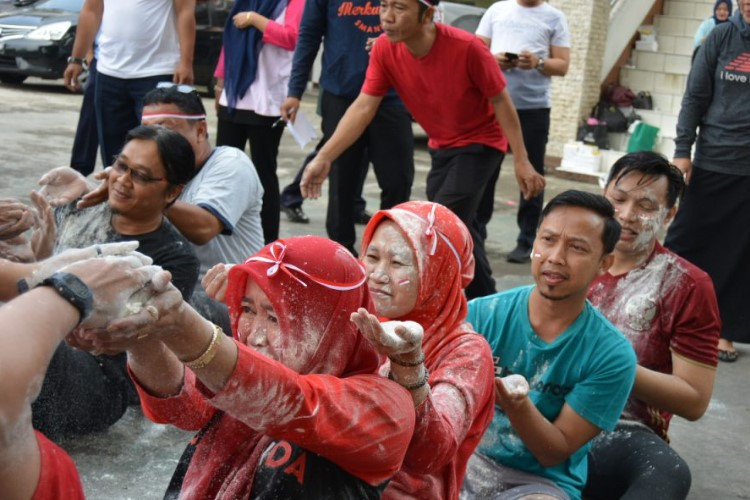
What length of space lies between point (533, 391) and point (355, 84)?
3.40 m

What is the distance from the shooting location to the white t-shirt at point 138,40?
596 cm

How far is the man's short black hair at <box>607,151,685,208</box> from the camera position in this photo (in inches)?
145

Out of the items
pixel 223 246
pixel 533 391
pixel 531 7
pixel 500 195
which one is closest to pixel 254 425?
pixel 533 391

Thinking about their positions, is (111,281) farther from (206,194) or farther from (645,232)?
(206,194)

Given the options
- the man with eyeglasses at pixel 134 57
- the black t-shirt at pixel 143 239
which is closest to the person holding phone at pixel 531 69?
the man with eyeglasses at pixel 134 57

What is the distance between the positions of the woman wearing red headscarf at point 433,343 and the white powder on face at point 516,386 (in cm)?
7

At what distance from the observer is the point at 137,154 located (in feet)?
12.8

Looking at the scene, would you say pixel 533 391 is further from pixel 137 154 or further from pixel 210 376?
pixel 137 154

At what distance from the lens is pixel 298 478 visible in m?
2.14

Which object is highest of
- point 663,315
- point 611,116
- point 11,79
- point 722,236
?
point 663,315

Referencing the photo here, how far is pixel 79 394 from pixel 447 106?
92.2 inches

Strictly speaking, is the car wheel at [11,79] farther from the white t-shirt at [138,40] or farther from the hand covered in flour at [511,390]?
the hand covered in flour at [511,390]

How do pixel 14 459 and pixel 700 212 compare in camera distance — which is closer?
pixel 14 459

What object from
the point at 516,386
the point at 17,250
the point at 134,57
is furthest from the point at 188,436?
the point at 134,57
